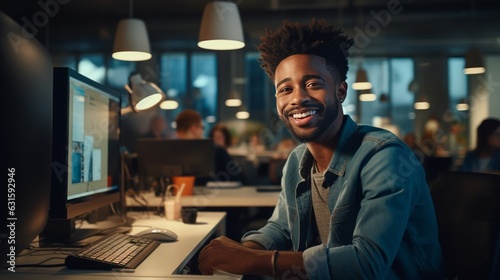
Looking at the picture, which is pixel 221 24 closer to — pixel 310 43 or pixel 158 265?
pixel 310 43

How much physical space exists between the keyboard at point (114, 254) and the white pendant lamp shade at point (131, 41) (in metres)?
1.98

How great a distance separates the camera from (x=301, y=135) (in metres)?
1.34

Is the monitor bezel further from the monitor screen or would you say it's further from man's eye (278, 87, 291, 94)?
the monitor screen

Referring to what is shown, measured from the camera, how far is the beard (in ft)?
4.31

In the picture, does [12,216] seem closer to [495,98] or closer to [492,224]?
[492,224]

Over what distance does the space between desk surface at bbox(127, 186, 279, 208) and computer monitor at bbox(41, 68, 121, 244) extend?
29.4 inches

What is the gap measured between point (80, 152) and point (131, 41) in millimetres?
1873

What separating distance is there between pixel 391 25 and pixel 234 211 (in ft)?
16.2

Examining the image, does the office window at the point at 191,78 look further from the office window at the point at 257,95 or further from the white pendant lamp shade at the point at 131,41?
the white pendant lamp shade at the point at 131,41

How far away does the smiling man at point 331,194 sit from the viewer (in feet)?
3.58

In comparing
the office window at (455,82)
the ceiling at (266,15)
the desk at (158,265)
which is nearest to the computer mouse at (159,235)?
the desk at (158,265)

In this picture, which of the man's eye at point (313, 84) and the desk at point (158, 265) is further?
the man's eye at point (313, 84)

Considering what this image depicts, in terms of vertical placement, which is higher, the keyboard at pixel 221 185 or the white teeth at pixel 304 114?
the white teeth at pixel 304 114

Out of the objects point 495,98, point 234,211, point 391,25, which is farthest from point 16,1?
point 495,98
